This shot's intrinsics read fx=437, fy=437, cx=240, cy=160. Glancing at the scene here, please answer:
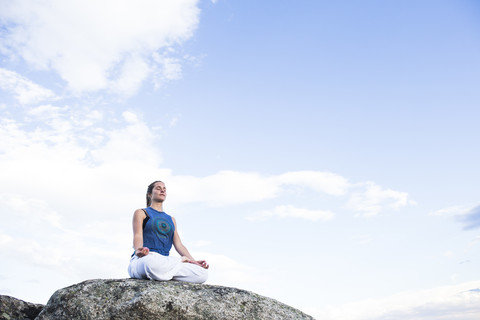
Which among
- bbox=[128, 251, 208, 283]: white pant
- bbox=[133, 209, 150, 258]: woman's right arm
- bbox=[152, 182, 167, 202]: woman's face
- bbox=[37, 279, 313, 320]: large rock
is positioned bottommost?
bbox=[37, 279, 313, 320]: large rock

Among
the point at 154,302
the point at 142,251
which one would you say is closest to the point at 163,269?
the point at 142,251

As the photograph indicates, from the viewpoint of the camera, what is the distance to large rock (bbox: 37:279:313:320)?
7043 millimetres

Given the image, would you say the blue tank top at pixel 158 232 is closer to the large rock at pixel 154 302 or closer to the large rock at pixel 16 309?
the large rock at pixel 154 302

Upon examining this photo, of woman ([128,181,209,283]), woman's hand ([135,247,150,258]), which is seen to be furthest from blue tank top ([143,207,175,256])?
woman's hand ([135,247,150,258])

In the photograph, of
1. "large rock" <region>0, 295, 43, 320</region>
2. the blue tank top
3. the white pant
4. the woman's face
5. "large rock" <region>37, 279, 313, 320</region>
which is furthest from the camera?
the woman's face

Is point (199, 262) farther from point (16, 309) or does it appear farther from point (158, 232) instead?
point (16, 309)

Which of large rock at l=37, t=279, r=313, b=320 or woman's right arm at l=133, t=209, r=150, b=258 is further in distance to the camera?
woman's right arm at l=133, t=209, r=150, b=258

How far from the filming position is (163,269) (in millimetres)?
7852

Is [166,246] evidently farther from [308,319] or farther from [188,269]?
[308,319]

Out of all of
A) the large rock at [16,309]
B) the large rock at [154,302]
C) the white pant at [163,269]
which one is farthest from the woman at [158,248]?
the large rock at [16,309]

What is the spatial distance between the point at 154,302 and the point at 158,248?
1486mm

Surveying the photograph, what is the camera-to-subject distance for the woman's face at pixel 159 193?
8953mm

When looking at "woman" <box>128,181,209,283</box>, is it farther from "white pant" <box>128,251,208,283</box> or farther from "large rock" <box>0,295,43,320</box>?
"large rock" <box>0,295,43,320</box>

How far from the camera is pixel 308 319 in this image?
7922 millimetres
